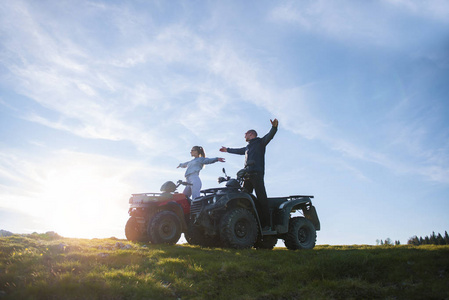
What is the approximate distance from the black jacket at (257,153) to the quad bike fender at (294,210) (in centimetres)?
151

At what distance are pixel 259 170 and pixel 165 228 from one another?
362cm

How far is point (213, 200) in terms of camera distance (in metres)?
10.3

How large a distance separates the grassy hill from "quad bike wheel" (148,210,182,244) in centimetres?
216

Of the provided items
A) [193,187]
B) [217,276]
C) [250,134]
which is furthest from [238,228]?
[193,187]

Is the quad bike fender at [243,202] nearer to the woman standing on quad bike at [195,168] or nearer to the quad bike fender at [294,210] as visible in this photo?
the quad bike fender at [294,210]

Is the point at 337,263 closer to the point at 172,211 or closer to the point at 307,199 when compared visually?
the point at 307,199

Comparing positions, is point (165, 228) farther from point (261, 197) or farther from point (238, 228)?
point (261, 197)

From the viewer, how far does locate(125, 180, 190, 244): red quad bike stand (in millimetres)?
10586

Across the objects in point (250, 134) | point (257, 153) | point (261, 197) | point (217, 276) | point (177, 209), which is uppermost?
point (250, 134)

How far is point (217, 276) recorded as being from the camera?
6762mm

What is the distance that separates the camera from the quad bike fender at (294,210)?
10.7 m

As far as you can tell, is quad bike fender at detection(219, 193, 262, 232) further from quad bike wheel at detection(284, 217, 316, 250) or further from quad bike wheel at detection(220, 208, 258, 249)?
quad bike wheel at detection(284, 217, 316, 250)

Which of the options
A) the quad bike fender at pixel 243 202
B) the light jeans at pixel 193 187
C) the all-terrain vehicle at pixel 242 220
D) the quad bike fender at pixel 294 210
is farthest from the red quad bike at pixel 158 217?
the quad bike fender at pixel 294 210

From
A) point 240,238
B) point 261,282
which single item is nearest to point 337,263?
point 261,282
